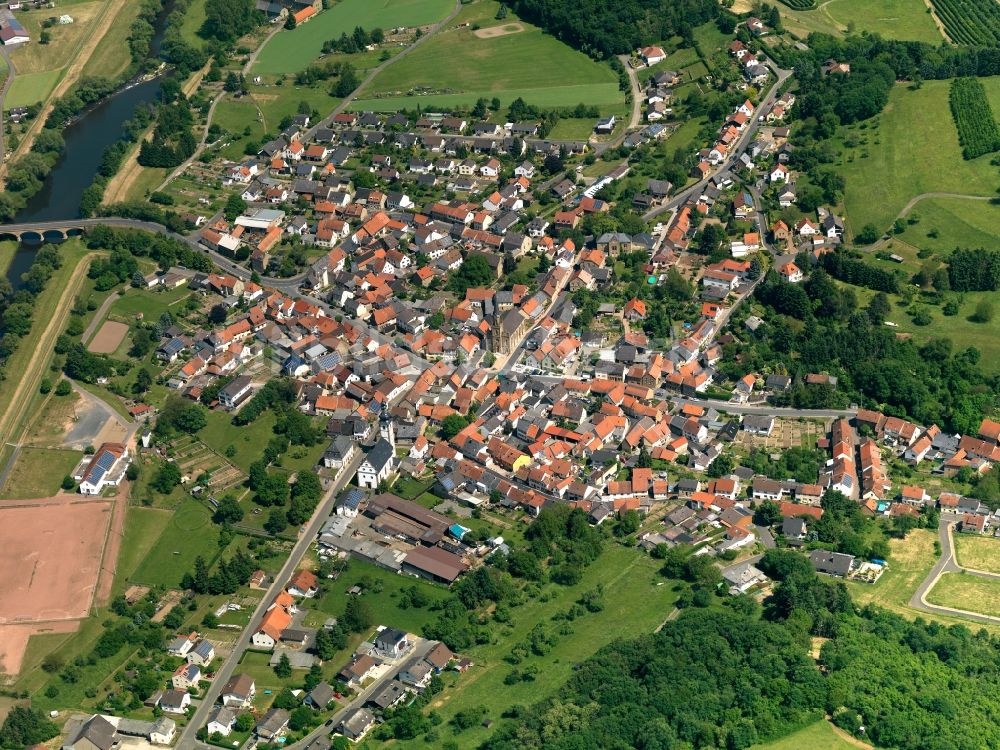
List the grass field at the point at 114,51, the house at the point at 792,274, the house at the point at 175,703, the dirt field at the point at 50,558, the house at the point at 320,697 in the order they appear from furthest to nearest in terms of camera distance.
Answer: the grass field at the point at 114,51 < the house at the point at 792,274 < the dirt field at the point at 50,558 < the house at the point at 175,703 < the house at the point at 320,697

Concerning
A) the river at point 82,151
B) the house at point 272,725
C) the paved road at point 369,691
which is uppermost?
the river at point 82,151

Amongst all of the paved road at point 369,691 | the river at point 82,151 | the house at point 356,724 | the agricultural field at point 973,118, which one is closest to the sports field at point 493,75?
the river at point 82,151

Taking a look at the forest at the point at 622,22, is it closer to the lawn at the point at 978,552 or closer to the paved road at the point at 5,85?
the paved road at the point at 5,85

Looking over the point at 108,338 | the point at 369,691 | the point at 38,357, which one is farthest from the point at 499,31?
the point at 369,691

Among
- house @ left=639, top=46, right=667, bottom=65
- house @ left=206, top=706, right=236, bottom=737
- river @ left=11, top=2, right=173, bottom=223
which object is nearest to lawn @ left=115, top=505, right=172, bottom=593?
house @ left=206, top=706, right=236, bottom=737

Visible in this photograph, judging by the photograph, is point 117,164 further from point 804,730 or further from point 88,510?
point 804,730

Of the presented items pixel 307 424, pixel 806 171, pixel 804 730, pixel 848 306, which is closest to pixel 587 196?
pixel 806 171

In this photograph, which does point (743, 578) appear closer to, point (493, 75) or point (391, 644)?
point (391, 644)
